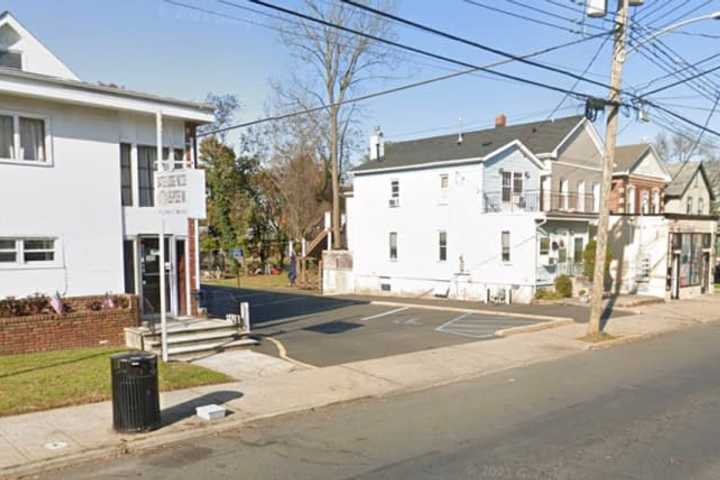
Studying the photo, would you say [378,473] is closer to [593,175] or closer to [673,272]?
[673,272]

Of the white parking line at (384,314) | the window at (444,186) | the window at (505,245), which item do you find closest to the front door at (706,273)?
the window at (505,245)

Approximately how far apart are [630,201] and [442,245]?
630 inches

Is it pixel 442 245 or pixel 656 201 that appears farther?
pixel 656 201

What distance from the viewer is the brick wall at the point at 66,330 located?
11.9m

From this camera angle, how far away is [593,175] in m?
34.1

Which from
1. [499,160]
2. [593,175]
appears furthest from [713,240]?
[499,160]

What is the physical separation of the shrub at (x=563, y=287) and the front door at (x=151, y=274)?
1762cm

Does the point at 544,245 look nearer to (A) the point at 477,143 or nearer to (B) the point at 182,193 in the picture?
→ (A) the point at 477,143

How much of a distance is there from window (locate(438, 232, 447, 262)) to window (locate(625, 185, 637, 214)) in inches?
600

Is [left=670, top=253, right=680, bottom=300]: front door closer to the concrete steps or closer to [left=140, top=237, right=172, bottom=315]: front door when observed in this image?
the concrete steps

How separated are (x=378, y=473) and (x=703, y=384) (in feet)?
24.2

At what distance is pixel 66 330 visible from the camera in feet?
41.3

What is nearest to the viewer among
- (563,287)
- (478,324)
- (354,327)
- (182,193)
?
(182,193)

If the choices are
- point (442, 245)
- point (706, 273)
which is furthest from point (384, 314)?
point (706, 273)
